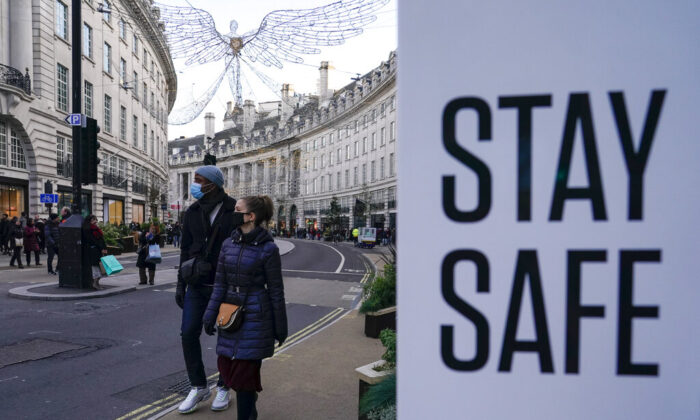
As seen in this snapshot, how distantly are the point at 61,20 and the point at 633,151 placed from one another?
89.9 feet

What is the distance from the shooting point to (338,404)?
3.82 metres

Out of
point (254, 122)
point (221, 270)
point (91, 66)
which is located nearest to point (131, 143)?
point (91, 66)

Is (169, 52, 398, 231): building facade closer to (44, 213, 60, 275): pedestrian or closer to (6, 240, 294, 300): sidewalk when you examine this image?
(6, 240, 294, 300): sidewalk

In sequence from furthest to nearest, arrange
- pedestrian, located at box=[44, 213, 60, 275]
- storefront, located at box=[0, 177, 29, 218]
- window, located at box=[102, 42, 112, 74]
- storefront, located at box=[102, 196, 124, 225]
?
storefront, located at box=[102, 196, 124, 225], window, located at box=[102, 42, 112, 74], storefront, located at box=[0, 177, 29, 218], pedestrian, located at box=[44, 213, 60, 275]

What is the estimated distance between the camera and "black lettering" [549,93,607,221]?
0.91 meters

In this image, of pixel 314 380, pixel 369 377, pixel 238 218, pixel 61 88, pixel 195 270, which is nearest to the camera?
pixel 369 377

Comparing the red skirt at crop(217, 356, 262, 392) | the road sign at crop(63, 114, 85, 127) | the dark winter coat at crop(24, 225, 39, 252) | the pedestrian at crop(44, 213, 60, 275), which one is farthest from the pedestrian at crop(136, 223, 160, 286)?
the red skirt at crop(217, 356, 262, 392)

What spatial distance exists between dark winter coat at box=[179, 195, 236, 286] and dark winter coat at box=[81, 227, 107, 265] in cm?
766

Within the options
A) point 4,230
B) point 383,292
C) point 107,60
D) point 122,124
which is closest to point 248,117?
point 383,292

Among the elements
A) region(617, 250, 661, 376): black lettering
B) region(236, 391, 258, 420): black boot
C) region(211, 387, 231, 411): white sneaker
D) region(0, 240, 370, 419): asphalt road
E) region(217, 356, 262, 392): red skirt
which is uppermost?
region(617, 250, 661, 376): black lettering

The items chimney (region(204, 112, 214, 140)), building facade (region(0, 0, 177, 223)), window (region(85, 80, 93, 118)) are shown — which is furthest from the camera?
chimney (region(204, 112, 214, 140))

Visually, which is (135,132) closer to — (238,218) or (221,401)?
(221,401)

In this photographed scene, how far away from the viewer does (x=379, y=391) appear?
2.70 m

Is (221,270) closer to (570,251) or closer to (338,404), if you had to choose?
(338,404)
